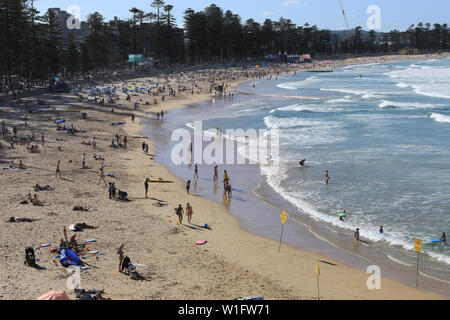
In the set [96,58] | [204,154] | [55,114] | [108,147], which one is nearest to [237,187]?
[204,154]

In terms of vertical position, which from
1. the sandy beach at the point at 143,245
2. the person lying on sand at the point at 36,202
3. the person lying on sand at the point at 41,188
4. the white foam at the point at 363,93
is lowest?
the sandy beach at the point at 143,245

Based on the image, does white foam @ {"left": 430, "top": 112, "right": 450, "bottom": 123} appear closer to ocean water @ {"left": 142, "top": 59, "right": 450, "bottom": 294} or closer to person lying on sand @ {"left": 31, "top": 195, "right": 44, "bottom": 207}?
ocean water @ {"left": 142, "top": 59, "right": 450, "bottom": 294}

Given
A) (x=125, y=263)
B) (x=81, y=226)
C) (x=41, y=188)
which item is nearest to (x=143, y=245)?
(x=125, y=263)

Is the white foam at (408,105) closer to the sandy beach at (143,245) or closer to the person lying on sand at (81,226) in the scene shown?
the sandy beach at (143,245)

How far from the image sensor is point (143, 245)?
50.4 feet

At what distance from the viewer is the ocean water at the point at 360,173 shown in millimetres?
16938

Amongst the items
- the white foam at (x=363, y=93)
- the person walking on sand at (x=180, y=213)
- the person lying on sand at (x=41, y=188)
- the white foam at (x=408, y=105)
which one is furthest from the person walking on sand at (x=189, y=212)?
the white foam at (x=363, y=93)

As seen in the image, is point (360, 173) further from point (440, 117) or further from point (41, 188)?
point (440, 117)

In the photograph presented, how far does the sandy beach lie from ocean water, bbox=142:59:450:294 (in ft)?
4.65

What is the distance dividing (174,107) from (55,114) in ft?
55.5

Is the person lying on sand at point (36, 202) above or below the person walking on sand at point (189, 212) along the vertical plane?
above

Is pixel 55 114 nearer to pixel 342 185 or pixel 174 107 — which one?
pixel 174 107

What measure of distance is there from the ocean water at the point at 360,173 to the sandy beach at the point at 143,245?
55.8 inches

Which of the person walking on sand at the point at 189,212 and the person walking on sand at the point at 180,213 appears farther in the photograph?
the person walking on sand at the point at 189,212
